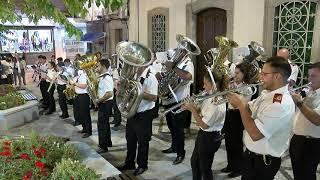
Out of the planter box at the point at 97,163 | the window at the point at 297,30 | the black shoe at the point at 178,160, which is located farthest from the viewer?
the window at the point at 297,30

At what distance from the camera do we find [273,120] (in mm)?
2936

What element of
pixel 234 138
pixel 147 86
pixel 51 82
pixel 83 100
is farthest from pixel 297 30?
pixel 51 82

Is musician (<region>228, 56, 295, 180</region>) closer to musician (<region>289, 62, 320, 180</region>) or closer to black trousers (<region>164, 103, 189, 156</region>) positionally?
musician (<region>289, 62, 320, 180</region>)

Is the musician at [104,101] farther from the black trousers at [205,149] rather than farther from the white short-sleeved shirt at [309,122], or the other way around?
the white short-sleeved shirt at [309,122]

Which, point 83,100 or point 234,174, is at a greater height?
point 83,100

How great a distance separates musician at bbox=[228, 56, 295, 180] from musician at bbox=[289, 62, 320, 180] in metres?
0.62

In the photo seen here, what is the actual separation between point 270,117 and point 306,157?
119 centimetres

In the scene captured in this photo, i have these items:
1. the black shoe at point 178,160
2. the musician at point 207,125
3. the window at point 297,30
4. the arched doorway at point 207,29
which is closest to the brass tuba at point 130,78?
the musician at point 207,125

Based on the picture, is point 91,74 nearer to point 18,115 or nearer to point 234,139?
point 234,139

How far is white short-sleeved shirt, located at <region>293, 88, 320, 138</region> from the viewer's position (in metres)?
3.63

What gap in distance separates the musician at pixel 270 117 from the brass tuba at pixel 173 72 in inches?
109

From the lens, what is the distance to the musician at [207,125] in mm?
3914

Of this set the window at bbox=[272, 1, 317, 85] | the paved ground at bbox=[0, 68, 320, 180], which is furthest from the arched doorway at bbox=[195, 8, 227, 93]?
the paved ground at bbox=[0, 68, 320, 180]

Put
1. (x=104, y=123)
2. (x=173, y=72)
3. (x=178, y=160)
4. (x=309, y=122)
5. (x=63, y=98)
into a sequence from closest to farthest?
(x=309, y=122) < (x=178, y=160) < (x=173, y=72) < (x=104, y=123) < (x=63, y=98)
